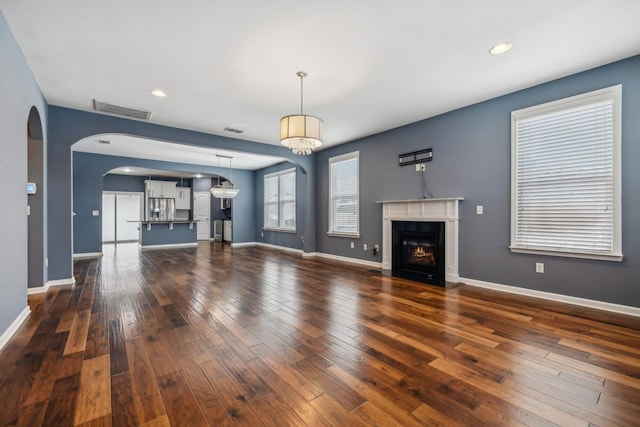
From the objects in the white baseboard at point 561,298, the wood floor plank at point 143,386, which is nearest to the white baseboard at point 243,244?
the white baseboard at point 561,298

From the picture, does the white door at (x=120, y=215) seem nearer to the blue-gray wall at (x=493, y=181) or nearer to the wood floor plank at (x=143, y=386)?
the blue-gray wall at (x=493, y=181)

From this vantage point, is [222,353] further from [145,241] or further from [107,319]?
[145,241]

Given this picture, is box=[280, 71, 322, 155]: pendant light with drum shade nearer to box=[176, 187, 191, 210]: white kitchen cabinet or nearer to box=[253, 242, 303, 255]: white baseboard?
box=[253, 242, 303, 255]: white baseboard

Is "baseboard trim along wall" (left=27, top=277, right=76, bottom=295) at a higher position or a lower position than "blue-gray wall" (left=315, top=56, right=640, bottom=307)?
lower

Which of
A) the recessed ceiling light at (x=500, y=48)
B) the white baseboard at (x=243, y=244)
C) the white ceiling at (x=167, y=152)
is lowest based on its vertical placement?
the white baseboard at (x=243, y=244)

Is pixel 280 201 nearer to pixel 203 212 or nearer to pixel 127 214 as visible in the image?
pixel 203 212

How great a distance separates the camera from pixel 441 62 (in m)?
3.06

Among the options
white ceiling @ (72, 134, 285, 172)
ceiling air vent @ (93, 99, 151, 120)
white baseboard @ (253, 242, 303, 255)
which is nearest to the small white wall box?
ceiling air vent @ (93, 99, 151, 120)

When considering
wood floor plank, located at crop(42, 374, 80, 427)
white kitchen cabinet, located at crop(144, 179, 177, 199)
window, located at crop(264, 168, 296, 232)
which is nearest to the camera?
wood floor plank, located at crop(42, 374, 80, 427)

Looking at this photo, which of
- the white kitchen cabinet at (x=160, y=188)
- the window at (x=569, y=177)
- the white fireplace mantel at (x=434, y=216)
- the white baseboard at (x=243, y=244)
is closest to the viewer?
the window at (x=569, y=177)

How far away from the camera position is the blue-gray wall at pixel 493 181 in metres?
2.98

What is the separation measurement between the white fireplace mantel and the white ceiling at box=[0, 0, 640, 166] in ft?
5.11

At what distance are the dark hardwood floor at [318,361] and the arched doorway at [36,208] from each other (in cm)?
38

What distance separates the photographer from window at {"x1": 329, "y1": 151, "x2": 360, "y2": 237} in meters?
6.24
